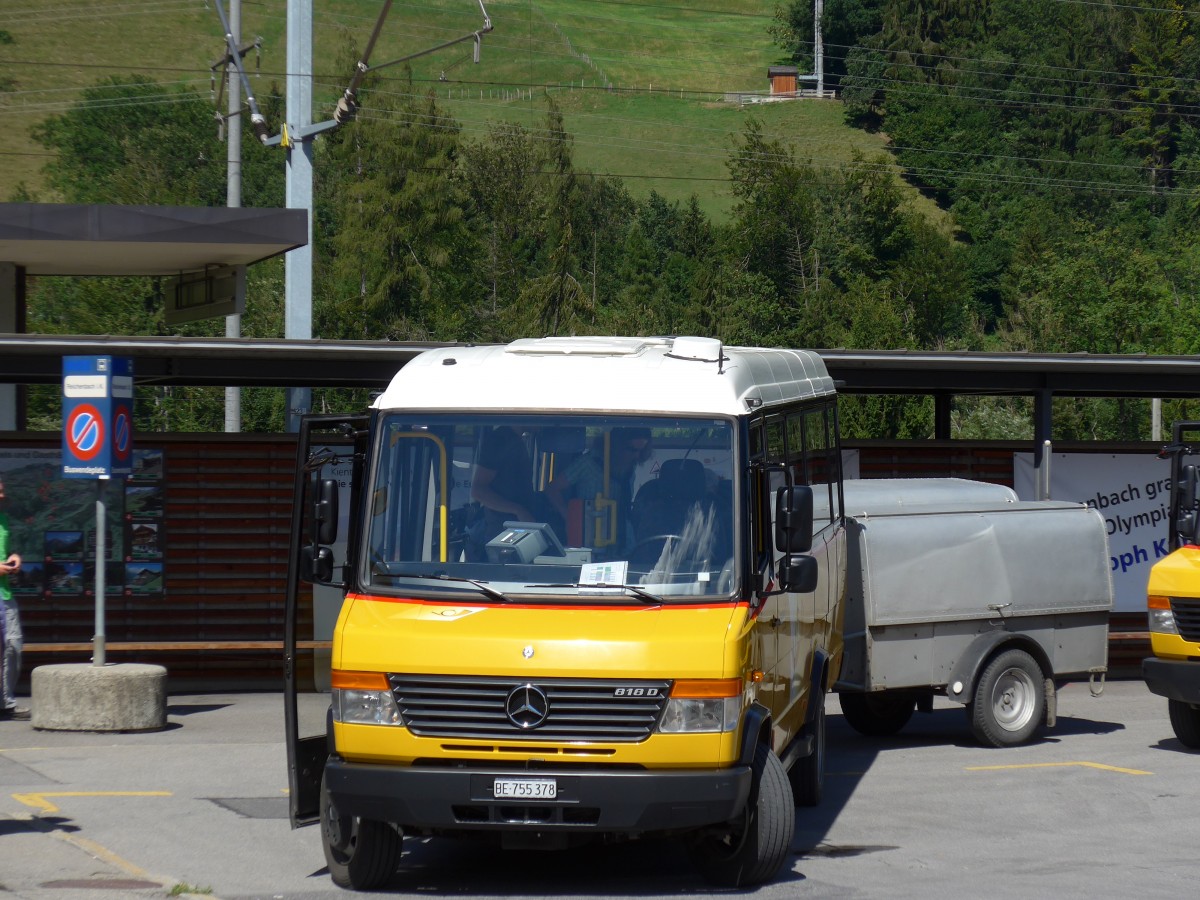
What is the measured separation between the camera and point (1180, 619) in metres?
12.8

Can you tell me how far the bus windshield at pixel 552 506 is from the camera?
8.20 meters

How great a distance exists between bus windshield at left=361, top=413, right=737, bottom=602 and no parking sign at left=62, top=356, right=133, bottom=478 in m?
6.00

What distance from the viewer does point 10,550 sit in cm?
1592

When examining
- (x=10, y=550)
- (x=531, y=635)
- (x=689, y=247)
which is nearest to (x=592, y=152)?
(x=689, y=247)

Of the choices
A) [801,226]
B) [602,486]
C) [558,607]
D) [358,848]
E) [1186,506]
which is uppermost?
[801,226]

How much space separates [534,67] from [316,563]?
505 ft

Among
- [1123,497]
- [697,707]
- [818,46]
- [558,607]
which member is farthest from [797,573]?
[818,46]

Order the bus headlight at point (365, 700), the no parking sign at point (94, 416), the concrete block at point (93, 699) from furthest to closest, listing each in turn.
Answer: the no parking sign at point (94, 416) → the concrete block at point (93, 699) → the bus headlight at point (365, 700)

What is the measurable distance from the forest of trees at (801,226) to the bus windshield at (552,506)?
3149 cm

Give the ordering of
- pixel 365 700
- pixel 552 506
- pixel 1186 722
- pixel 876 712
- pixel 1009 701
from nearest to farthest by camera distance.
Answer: pixel 365 700 < pixel 552 506 < pixel 1186 722 < pixel 1009 701 < pixel 876 712

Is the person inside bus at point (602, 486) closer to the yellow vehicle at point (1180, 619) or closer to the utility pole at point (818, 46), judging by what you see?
the yellow vehicle at point (1180, 619)

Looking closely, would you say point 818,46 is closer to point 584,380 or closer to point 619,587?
point 584,380

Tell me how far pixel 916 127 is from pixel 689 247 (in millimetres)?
39128

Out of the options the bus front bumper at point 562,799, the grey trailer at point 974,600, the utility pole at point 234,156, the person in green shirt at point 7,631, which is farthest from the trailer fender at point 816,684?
the utility pole at point 234,156
